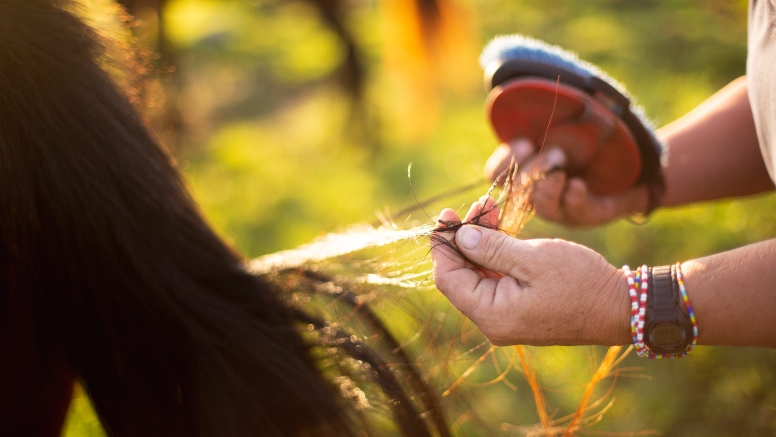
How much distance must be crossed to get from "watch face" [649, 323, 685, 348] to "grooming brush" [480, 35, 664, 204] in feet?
1.59

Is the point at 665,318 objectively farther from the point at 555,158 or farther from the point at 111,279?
the point at 111,279

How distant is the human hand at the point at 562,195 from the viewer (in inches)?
48.3

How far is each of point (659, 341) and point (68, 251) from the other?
863mm

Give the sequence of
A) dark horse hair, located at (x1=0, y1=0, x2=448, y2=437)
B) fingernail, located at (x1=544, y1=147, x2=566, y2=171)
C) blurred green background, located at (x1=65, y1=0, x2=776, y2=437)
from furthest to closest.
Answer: blurred green background, located at (x1=65, y1=0, x2=776, y2=437) → fingernail, located at (x1=544, y1=147, x2=566, y2=171) → dark horse hair, located at (x1=0, y1=0, x2=448, y2=437)

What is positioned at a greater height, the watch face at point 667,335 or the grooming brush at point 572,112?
the grooming brush at point 572,112

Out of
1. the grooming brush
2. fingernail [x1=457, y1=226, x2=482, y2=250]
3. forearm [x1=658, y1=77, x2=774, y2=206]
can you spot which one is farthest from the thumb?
forearm [x1=658, y1=77, x2=774, y2=206]

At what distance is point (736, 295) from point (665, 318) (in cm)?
10

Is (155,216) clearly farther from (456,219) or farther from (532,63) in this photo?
(532,63)

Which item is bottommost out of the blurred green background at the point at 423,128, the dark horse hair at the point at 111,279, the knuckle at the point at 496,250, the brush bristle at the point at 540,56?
the dark horse hair at the point at 111,279

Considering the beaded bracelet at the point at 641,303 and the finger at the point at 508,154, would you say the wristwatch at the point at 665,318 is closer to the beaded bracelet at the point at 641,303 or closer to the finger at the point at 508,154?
the beaded bracelet at the point at 641,303

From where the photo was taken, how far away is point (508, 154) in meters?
1.28

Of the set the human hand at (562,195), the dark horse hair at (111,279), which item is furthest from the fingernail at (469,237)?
the human hand at (562,195)

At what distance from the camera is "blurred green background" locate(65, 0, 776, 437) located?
6.46ft

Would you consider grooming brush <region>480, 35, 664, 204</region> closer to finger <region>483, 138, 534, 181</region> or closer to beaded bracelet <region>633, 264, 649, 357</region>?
finger <region>483, 138, 534, 181</region>
